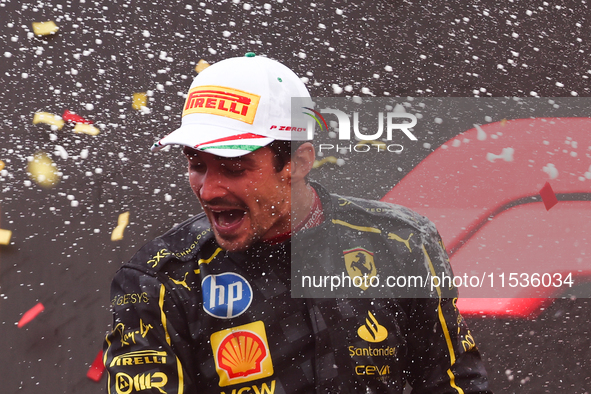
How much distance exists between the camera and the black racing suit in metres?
0.99

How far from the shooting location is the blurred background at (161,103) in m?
1.57

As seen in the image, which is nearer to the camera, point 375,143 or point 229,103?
point 229,103

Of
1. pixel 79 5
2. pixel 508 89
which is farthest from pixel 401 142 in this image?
pixel 79 5

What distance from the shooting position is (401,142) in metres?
1.70

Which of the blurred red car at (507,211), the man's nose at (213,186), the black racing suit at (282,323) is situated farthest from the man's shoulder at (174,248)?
the blurred red car at (507,211)

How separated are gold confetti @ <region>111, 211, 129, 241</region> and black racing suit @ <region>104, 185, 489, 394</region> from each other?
549 mm

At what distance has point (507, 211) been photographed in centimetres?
167

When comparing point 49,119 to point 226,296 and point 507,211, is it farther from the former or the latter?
point 507,211

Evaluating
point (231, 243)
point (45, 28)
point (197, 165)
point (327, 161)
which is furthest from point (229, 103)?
point (45, 28)

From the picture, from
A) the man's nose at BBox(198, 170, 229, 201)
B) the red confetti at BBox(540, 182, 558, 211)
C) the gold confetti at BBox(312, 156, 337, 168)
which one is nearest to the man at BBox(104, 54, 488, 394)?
the man's nose at BBox(198, 170, 229, 201)

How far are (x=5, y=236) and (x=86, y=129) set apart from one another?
1.26 feet

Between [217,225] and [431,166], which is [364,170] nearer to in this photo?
[431,166]

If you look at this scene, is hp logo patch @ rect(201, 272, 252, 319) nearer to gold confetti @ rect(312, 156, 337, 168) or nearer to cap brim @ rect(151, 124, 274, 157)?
cap brim @ rect(151, 124, 274, 157)

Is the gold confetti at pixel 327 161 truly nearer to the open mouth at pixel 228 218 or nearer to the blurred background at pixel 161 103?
the blurred background at pixel 161 103
